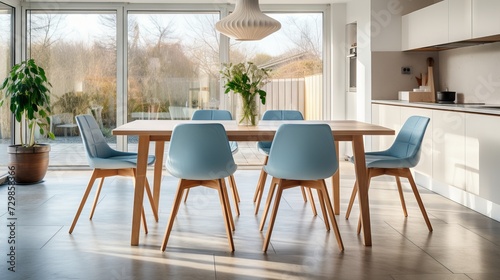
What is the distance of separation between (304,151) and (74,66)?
204 inches

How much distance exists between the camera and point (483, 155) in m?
4.70

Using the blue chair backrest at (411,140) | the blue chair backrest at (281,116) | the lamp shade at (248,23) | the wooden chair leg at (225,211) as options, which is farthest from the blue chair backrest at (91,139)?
the blue chair backrest at (411,140)

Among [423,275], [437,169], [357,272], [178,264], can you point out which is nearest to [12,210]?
[178,264]

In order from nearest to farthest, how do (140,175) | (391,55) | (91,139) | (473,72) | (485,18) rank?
(140,175), (91,139), (485,18), (473,72), (391,55)

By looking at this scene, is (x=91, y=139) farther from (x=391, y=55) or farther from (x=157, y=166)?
(x=391, y=55)

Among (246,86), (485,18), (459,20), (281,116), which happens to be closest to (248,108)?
(246,86)

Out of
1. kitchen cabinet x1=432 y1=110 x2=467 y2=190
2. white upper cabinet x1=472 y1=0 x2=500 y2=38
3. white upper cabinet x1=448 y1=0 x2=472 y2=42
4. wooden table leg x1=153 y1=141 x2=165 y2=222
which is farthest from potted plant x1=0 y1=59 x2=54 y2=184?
white upper cabinet x1=472 y1=0 x2=500 y2=38

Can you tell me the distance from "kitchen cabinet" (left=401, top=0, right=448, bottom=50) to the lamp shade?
6.79ft

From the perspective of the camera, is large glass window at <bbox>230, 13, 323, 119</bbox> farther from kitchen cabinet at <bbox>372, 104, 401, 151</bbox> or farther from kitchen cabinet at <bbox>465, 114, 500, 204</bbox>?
kitchen cabinet at <bbox>465, 114, 500, 204</bbox>

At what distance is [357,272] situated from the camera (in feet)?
10.7

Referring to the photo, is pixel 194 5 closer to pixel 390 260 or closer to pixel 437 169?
pixel 437 169

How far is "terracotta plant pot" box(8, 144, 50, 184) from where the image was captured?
6484mm

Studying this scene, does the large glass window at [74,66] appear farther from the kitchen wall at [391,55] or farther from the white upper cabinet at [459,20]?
the white upper cabinet at [459,20]

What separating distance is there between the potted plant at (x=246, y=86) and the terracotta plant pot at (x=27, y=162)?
3000mm
